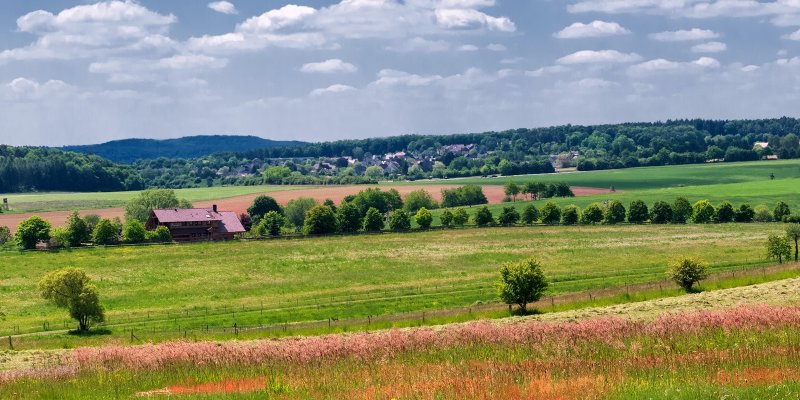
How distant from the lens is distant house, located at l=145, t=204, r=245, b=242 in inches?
4904

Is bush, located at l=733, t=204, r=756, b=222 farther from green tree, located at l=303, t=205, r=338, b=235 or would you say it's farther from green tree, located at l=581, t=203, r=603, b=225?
green tree, located at l=303, t=205, r=338, b=235

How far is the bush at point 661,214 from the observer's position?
127 m

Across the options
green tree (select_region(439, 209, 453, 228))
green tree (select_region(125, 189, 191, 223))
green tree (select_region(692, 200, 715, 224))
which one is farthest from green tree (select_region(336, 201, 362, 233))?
green tree (select_region(692, 200, 715, 224))

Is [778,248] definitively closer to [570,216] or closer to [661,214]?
[661,214]

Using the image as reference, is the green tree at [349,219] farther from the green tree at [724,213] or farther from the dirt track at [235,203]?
the green tree at [724,213]

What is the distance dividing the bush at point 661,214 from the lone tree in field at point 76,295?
290 ft

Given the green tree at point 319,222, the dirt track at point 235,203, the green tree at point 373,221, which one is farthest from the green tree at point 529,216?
the dirt track at point 235,203

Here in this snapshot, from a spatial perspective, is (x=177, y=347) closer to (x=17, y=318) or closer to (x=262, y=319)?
(x=262, y=319)

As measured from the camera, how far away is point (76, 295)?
190 feet

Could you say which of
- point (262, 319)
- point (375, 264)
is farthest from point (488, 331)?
point (375, 264)

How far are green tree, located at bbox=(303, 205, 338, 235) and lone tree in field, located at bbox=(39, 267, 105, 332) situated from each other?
58999 millimetres

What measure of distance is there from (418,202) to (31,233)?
261 ft

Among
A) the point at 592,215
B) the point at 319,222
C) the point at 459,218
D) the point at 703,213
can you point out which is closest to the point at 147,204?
the point at 319,222

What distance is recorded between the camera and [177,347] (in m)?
33.7
